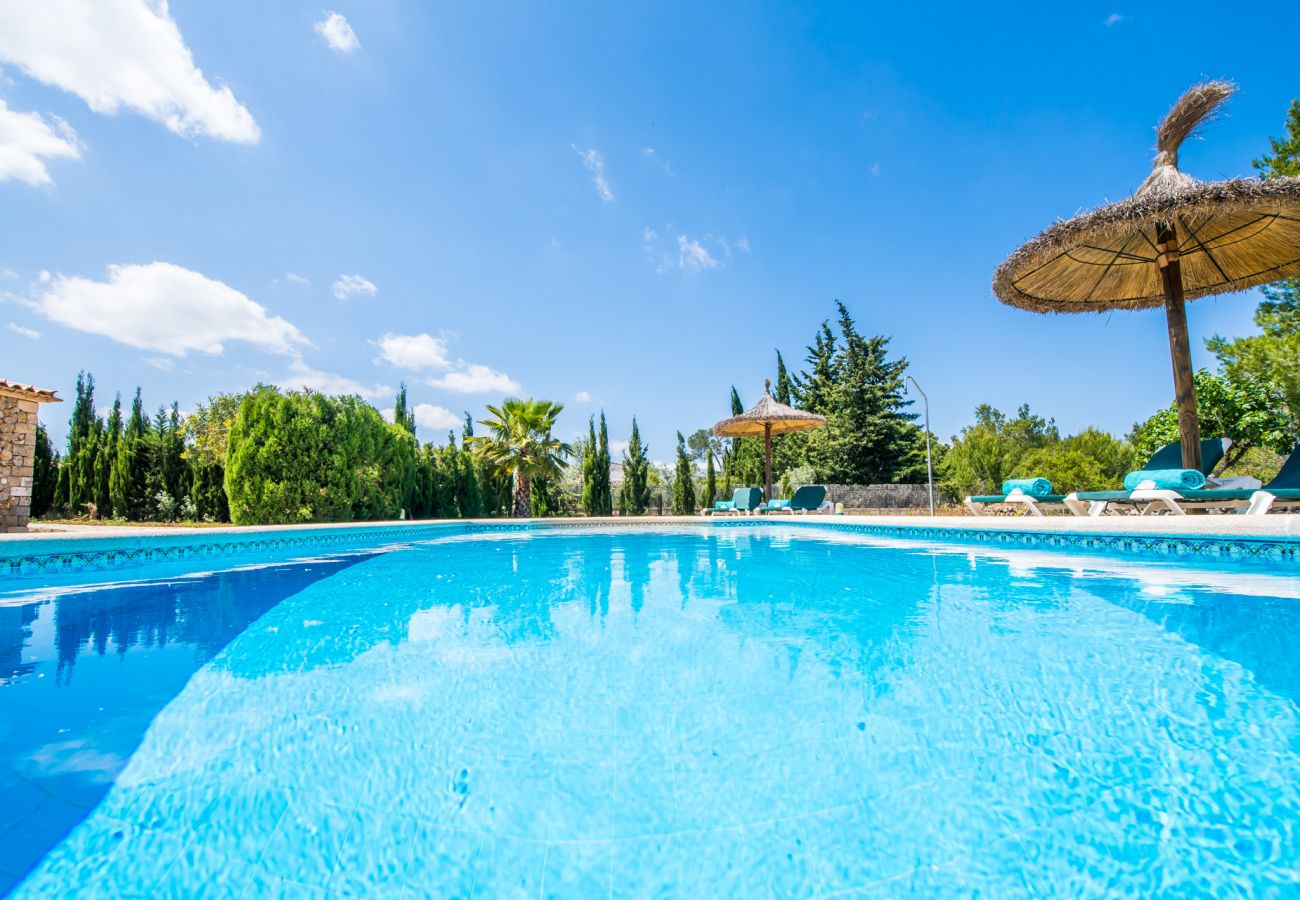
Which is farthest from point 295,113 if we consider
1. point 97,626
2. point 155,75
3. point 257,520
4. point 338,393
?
point 97,626

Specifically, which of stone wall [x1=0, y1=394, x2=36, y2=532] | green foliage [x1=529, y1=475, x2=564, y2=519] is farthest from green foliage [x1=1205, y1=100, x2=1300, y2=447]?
stone wall [x1=0, y1=394, x2=36, y2=532]

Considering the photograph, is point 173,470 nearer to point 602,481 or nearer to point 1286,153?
point 602,481

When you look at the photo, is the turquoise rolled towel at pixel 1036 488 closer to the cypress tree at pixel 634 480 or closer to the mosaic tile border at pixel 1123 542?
the mosaic tile border at pixel 1123 542

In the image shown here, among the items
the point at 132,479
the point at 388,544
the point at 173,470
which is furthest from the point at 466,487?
the point at 388,544

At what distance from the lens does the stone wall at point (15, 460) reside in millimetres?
9742

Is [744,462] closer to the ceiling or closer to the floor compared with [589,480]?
closer to the ceiling

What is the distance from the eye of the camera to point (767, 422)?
17.3 metres

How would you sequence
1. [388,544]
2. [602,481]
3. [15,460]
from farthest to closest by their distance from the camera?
[602,481] < [388,544] < [15,460]

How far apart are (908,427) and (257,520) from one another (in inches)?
910

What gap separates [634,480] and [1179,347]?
2011 centimetres

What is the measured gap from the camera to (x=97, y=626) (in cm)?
417

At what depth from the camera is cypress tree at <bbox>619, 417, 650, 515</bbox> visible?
25.9 metres

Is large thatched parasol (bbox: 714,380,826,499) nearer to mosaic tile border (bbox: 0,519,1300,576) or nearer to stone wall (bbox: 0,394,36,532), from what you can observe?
mosaic tile border (bbox: 0,519,1300,576)

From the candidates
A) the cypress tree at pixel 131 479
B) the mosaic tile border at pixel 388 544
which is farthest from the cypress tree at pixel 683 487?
the cypress tree at pixel 131 479
